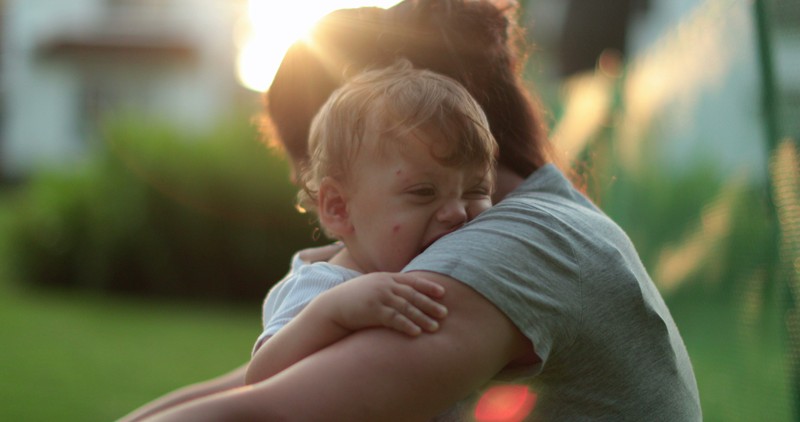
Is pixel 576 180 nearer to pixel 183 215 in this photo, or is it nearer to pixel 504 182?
pixel 504 182

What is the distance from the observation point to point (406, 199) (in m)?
1.63

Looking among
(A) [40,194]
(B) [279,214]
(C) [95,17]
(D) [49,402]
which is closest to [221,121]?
(B) [279,214]

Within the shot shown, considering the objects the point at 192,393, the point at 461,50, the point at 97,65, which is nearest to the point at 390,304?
the point at 461,50

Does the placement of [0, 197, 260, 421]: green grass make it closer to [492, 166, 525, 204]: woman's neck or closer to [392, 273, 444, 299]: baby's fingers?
[492, 166, 525, 204]: woman's neck

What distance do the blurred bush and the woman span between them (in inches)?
355

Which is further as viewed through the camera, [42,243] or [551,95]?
[42,243]

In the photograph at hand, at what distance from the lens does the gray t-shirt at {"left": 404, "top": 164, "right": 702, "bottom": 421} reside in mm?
1367

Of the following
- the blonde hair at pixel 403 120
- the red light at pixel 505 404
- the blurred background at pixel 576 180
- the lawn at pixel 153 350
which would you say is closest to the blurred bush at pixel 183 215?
the blurred background at pixel 576 180

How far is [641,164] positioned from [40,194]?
8.59 meters

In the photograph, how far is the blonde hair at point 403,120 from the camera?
5.22 ft

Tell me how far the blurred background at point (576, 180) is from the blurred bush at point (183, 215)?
2 centimetres

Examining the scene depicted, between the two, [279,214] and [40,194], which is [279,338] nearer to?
[279,214]

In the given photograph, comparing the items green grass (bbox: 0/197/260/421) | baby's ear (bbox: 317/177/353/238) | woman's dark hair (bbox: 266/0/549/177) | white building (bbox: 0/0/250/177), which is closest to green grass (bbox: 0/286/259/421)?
green grass (bbox: 0/197/260/421)

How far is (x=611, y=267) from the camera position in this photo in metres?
1.49
